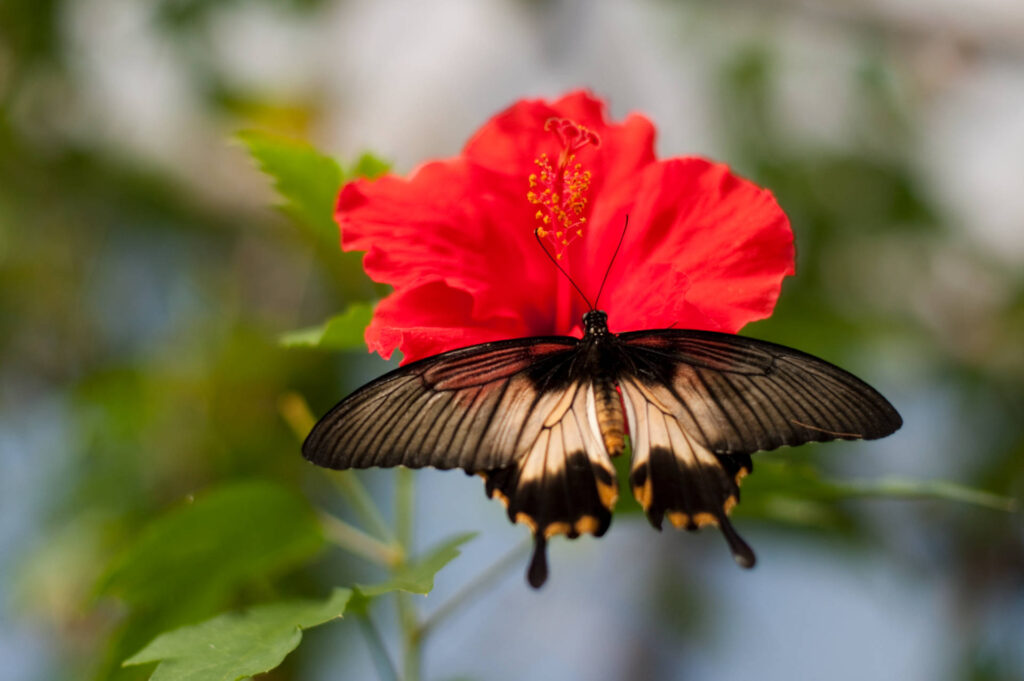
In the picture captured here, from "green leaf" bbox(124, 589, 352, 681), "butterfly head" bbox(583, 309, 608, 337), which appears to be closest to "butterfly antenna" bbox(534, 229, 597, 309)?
"butterfly head" bbox(583, 309, 608, 337)

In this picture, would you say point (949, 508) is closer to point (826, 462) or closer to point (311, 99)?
point (826, 462)

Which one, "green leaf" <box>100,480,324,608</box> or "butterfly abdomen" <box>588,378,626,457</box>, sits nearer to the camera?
"butterfly abdomen" <box>588,378,626,457</box>

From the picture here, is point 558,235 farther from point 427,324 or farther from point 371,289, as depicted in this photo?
point 371,289

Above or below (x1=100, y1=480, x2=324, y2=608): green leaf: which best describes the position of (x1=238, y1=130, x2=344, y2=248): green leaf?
above

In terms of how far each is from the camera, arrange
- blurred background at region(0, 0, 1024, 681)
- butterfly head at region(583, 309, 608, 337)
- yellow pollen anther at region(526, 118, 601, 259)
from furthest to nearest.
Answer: blurred background at region(0, 0, 1024, 681)
yellow pollen anther at region(526, 118, 601, 259)
butterfly head at region(583, 309, 608, 337)

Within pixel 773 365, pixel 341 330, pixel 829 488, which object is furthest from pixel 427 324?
pixel 829 488

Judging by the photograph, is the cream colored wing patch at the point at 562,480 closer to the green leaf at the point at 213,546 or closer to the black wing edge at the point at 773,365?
the black wing edge at the point at 773,365

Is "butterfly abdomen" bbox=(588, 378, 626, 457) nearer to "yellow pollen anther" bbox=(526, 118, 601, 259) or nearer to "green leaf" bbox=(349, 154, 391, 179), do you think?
"yellow pollen anther" bbox=(526, 118, 601, 259)
